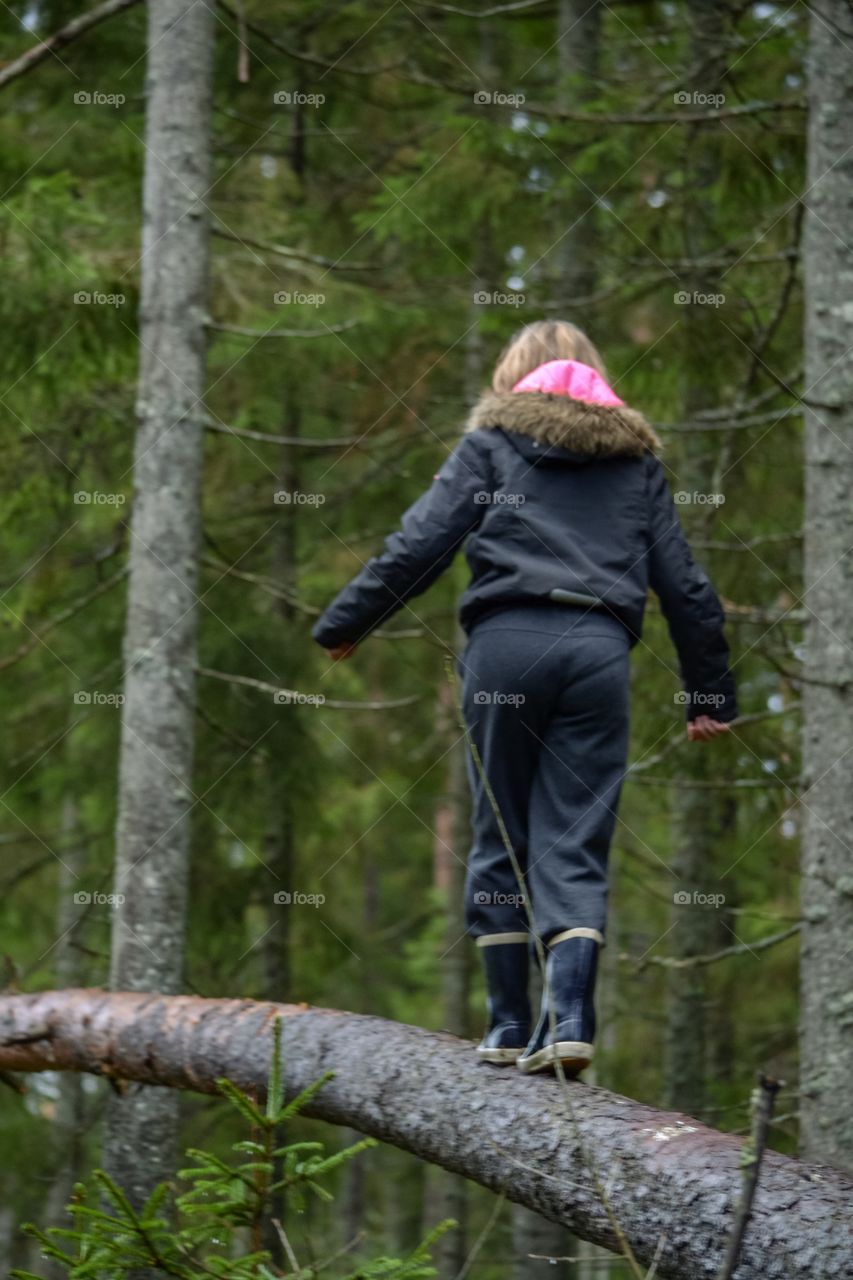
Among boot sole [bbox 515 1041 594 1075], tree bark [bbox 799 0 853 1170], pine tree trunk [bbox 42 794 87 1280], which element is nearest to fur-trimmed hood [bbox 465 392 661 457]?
tree bark [bbox 799 0 853 1170]

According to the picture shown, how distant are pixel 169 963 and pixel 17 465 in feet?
10.2

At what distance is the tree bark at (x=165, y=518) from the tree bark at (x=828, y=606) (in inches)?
109

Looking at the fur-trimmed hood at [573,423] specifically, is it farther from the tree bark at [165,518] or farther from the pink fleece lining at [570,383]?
the tree bark at [165,518]

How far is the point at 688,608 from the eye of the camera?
4527mm

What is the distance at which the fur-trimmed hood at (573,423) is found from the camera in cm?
425

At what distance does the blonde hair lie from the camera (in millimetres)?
4558

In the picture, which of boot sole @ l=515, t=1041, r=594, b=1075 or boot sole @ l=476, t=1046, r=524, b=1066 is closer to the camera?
boot sole @ l=515, t=1041, r=594, b=1075

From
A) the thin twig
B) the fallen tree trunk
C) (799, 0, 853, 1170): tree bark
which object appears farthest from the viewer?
(799, 0, 853, 1170): tree bark

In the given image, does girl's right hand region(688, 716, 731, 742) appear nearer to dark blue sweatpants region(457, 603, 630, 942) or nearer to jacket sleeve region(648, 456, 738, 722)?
jacket sleeve region(648, 456, 738, 722)

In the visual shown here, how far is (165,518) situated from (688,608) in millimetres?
2797

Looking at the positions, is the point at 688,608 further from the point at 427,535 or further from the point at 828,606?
the point at 828,606

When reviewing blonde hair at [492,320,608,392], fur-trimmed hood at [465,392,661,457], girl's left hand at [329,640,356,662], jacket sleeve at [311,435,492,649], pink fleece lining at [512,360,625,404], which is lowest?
girl's left hand at [329,640,356,662]

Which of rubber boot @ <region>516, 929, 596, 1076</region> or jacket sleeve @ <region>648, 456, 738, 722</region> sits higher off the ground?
jacket sleeve @ <region>648, 456, 738, 722</region>

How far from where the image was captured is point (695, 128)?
284 inches
